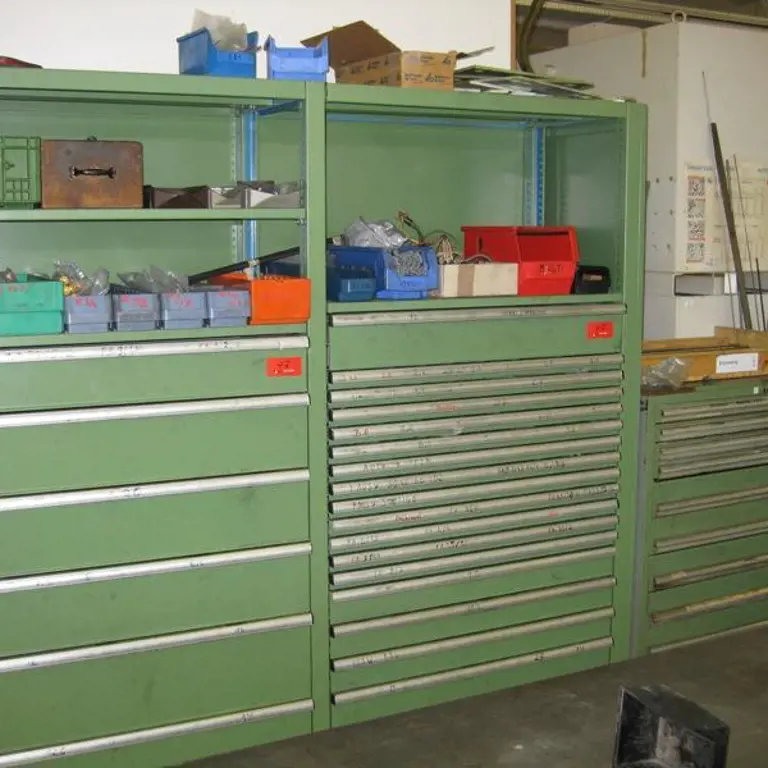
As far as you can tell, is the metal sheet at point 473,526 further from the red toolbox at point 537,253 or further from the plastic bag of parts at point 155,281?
the plastic bag of parts at point 155,281

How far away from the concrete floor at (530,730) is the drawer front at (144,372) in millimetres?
811

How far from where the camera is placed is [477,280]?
2.50 m

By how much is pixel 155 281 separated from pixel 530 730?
1261 mm

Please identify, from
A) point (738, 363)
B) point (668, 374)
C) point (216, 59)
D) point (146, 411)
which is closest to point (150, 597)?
point (146, 411)

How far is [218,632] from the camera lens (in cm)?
231

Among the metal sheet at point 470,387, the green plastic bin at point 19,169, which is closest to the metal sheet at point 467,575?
the metal sheet at point 470,387

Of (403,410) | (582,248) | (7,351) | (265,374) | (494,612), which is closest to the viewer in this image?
(7,351)

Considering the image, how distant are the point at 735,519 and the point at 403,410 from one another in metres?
1.17

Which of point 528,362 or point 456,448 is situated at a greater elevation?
point 528,362

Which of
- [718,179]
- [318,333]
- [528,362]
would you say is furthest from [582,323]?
[718,179]

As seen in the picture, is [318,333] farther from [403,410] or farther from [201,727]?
[201,727]

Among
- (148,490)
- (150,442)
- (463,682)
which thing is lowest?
(463,682)

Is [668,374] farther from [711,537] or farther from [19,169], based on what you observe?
[19,169]

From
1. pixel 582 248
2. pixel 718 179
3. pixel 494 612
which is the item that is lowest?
pixel 494 612
